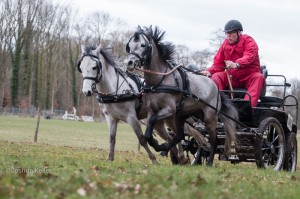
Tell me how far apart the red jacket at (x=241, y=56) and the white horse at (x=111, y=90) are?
1772 mm

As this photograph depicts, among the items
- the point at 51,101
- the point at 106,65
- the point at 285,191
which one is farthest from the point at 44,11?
the point at 285,191

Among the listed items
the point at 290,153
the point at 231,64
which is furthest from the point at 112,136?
the point at 290,153

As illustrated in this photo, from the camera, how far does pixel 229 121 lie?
9.87 metres

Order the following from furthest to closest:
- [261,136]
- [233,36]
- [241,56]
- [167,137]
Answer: [241,56] < [233,36] < [167,137] < [261,136]

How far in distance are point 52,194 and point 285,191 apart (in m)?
2.75

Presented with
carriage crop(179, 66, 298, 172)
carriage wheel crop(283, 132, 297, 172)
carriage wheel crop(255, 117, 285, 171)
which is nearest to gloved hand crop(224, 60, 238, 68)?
carriage crop(179, 66, 298, 172)

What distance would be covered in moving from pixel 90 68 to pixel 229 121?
9.48 ft

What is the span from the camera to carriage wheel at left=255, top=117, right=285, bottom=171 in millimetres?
9922

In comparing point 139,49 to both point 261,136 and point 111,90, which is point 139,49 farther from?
point 261,136

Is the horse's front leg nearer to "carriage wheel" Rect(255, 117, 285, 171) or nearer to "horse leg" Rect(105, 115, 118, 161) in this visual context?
"horse leg" Rect(105, 115, 118, 161)

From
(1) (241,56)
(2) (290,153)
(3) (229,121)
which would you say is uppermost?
(1) (241,56)

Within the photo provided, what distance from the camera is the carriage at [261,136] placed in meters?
9.84

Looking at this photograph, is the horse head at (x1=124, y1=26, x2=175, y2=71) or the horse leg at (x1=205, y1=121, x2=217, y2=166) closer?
the horse head at (x1=124, y1=26, x2=175, y2=71)

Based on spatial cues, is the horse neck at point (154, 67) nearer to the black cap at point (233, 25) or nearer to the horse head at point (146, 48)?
the horse head at point (146, 48)
